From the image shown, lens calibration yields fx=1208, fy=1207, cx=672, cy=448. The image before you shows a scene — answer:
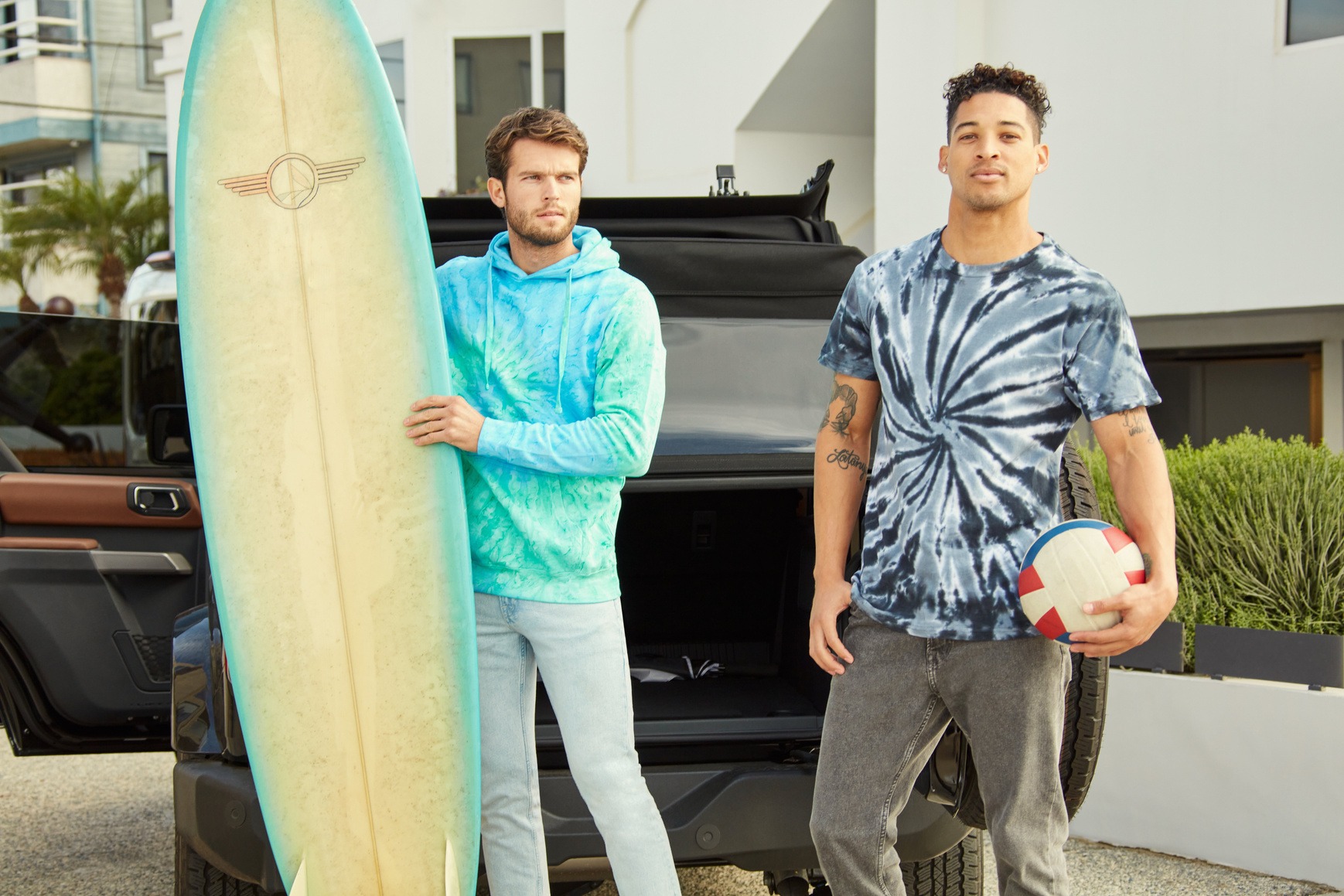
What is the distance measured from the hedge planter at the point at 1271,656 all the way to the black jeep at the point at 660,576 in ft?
4.65

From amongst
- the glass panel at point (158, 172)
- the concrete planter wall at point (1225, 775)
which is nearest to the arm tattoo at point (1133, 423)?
the concrete planter wall at point (1225, 775)

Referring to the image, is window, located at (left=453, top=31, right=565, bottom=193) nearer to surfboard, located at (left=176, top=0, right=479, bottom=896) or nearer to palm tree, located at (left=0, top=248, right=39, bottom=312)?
surfboard, located at (left=176, top=0, right=479, bottom=896)

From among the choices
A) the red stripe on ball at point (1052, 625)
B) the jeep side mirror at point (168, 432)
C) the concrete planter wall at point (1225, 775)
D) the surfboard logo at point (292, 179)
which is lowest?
the concrete planter wall at point (1225, 775)

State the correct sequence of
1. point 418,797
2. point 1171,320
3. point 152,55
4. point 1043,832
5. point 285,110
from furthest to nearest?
point 152,55 < point 1171,320 < point 285,110 < point 418,797 < point 1043,832

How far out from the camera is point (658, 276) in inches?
124

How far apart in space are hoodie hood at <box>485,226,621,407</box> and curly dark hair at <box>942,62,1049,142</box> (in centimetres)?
77

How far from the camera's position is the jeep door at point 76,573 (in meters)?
3.83

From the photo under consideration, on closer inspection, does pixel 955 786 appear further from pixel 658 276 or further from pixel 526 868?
pixel 658 276

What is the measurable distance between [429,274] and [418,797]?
117 centimetres

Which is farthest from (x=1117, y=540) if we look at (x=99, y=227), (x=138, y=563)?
(x=99, y=227)

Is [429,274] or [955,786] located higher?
[429,274]

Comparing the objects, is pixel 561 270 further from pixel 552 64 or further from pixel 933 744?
pixel 552 64

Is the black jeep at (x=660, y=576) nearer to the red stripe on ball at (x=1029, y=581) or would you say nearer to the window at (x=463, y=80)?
the red stripe on ball at (x=1029, y=581)

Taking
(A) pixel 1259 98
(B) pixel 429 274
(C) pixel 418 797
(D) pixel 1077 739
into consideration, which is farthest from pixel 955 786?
(A) pixel 1259 98
